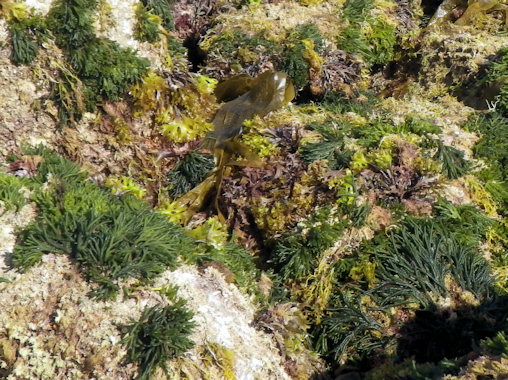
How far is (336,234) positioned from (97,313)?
2.00 metres

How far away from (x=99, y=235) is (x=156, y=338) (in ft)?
2.83

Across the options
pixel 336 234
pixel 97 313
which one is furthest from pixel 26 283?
pixel 336 234

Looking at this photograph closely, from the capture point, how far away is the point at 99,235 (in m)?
3.72

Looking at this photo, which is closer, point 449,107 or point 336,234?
point 336,234

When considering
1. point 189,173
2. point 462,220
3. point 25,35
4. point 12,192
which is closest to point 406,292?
point 462,220

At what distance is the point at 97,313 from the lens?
351cm

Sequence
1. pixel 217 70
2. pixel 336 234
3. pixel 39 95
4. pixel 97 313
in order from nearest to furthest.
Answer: pixel 97 313, pixel 336 234, pixel 39 95, pixel 217 70

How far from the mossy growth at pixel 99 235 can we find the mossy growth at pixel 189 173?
71 centimetres

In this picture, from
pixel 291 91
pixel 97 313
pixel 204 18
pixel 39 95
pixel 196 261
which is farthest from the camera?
pixel 204 18

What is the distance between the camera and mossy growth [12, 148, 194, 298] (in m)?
3.65

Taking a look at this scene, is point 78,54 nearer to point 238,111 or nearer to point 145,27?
point 145,27

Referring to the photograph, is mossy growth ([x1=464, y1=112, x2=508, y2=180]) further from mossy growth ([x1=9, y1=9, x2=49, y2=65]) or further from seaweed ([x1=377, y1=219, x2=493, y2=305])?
mossy growth ([x1=9, y1=9, x2=49, y2=65])

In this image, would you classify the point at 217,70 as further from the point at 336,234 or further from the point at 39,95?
the point at 336,234

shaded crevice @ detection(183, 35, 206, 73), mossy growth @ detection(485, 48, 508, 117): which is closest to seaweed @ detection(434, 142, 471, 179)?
mossy growth @ detection(485, 48, 508, 117)
